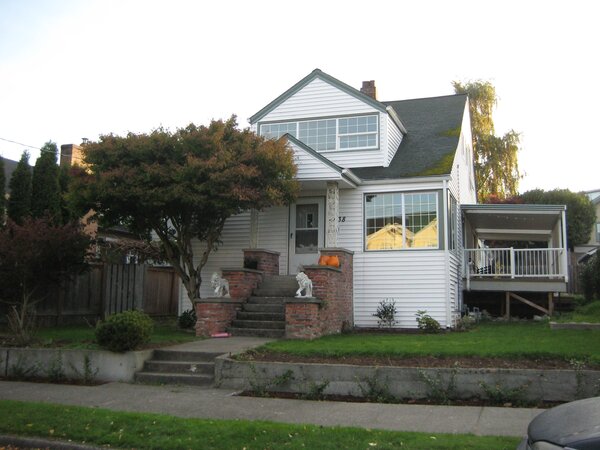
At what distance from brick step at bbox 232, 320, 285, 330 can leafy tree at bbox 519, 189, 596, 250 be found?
2367 centimetres

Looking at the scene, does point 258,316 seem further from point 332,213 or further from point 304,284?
point 332,213

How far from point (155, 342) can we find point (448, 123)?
39.3ft

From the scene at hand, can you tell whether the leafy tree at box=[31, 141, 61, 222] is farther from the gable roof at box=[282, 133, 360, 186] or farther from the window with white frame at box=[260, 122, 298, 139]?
the gable roof at box=[282, 133, 360, 186]

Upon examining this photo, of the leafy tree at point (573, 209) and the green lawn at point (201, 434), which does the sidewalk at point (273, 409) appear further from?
the leafy tree at point (573, 209)

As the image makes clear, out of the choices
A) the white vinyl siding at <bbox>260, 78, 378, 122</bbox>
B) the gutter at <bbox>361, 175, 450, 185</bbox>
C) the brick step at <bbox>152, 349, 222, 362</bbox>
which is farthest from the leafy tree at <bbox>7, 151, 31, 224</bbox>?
the gutter at <bbox>361, 175, 450, 185</bbox>

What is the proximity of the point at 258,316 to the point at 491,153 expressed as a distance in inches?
990

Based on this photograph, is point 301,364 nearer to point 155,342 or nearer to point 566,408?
point 155,342

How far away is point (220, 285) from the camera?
13.6m

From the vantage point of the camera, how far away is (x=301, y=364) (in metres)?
8.84

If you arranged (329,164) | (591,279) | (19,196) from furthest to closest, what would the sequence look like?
(591,279)
(19,196)
(329,164)

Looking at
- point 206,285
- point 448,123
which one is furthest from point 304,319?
point 448,123

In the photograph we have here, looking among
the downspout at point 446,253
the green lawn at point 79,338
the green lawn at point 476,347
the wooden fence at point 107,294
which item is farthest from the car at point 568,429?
the wooden fence at point 107,294

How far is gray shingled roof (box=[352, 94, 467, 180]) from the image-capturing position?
15609 millimetres

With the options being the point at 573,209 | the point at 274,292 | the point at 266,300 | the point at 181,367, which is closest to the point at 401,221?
the point at 274,292
